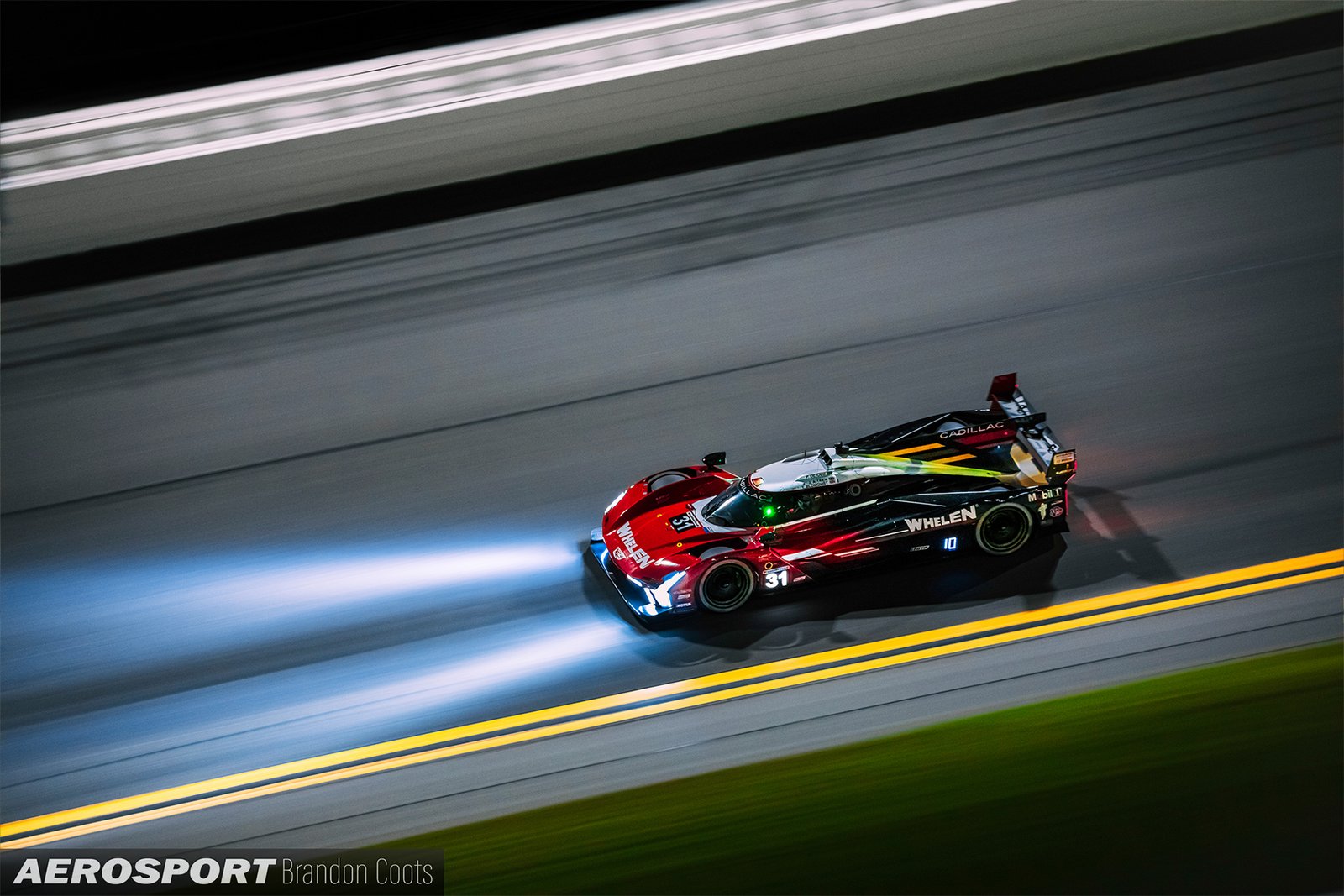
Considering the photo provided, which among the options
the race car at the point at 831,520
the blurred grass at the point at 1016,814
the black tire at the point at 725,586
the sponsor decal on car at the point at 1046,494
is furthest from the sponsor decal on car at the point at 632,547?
the sponsor decal on car at the point at 1046,494

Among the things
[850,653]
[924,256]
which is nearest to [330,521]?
[850,653]

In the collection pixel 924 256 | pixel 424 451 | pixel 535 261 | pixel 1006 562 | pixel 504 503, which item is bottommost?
pixel 1006 562

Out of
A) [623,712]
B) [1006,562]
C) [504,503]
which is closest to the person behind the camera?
[623,712]

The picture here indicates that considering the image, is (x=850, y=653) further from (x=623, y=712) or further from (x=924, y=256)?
(x=924, y=256)

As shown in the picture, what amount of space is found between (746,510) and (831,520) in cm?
70

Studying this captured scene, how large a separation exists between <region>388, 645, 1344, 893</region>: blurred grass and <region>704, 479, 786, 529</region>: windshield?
2.29m

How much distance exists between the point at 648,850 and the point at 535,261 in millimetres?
8729

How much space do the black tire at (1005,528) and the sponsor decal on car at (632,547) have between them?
2742mm

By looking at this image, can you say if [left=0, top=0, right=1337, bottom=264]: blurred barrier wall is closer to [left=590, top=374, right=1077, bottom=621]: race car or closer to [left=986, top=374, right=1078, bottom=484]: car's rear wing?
[left=986, top=374, right=1078, bottom=484]: car's rear wing

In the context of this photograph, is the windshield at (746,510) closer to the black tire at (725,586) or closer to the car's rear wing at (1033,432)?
the black tire at (725,586)

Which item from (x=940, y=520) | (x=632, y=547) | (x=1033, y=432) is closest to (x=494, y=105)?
(x=632, y=547)

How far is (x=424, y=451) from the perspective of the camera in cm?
1316

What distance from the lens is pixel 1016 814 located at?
313 inches

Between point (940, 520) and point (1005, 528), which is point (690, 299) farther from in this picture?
point (1005, 528)
